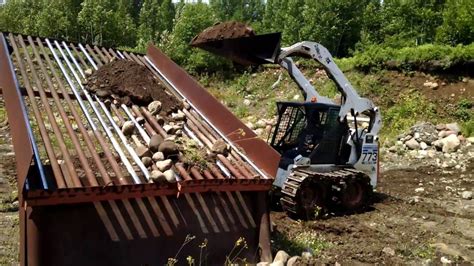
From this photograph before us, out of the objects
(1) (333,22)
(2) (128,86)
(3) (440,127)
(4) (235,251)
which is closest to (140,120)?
(2) (128,86)

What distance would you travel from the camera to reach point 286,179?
Answer: 28.9 feet

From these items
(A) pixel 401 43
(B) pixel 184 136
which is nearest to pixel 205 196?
(B) pixel 184 136

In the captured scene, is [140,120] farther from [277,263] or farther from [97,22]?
[97,22]

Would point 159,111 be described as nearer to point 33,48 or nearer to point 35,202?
point 33,48

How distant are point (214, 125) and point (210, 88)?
2008cm

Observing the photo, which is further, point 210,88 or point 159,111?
point 210,88

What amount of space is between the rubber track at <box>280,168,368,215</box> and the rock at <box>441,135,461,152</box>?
7.31 metres

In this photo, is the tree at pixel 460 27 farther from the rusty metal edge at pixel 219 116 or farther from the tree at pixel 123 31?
the tree at pixel 123 31

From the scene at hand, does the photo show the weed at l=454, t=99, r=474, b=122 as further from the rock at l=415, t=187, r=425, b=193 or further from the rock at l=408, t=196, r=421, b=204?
the rock at l=408, t=196, r=421, b=204

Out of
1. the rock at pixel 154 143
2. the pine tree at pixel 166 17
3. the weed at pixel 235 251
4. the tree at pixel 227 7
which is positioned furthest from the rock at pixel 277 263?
the tree at pixel 227 7

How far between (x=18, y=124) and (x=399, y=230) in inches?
244

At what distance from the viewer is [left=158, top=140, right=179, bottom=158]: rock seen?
5773 millimetres

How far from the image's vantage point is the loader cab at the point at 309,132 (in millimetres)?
9195

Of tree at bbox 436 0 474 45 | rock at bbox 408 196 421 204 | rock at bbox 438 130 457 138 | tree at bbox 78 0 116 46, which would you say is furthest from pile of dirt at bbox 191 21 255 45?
tree at bbox 78 0 116 46
